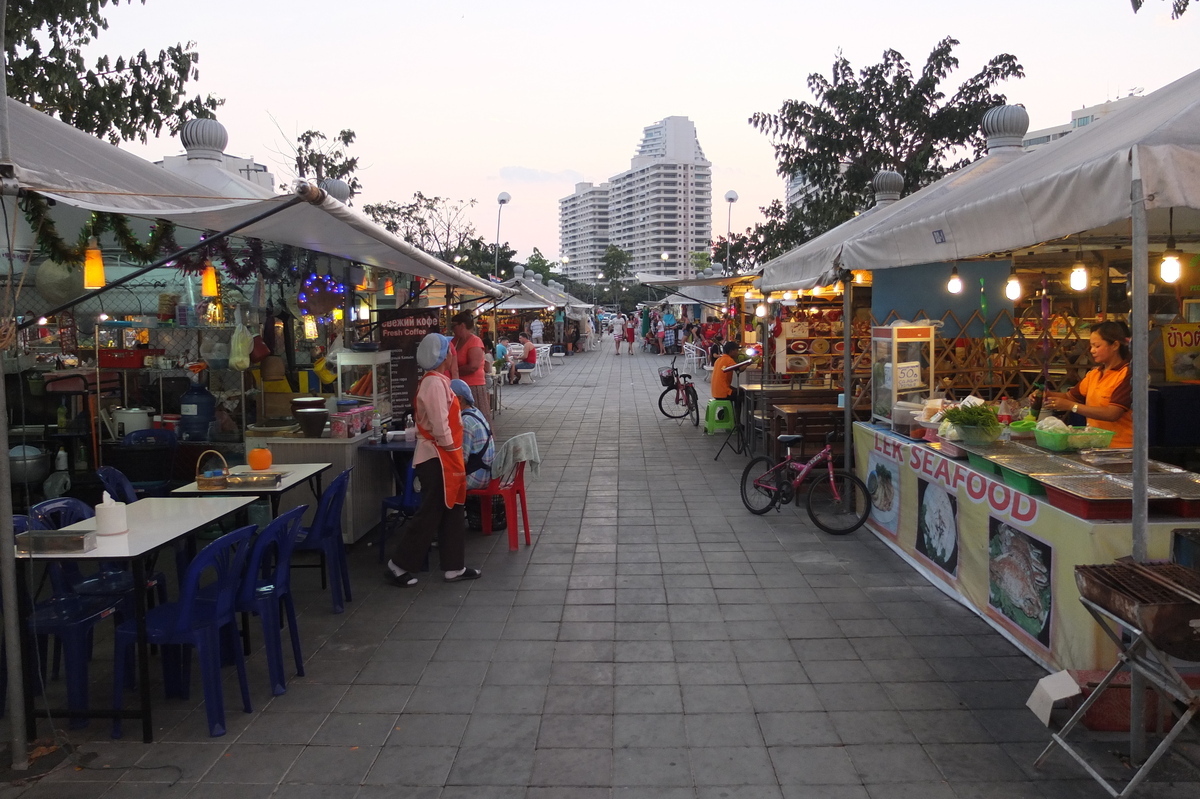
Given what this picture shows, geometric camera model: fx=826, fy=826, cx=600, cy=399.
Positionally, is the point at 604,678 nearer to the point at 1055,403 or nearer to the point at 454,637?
the point at 454,637

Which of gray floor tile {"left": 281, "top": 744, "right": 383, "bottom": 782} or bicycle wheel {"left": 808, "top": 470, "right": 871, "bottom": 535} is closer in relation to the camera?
gray floor tile {"left": 281, "top": 744, "right": 383, "bottom": 782}

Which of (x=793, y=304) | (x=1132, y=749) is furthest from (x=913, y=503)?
(x=793, y=304)

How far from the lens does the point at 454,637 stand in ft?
16.1

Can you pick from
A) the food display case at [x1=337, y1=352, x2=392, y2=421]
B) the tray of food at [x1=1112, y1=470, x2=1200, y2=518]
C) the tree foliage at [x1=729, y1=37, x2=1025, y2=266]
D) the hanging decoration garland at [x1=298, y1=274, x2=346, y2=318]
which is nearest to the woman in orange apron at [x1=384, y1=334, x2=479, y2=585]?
the food display case at [x1=337, y1=352, x2=392, y2=421]

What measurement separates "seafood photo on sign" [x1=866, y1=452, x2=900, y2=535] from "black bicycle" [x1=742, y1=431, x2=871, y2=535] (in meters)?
0.09

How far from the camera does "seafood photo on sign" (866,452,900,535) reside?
6582 mm

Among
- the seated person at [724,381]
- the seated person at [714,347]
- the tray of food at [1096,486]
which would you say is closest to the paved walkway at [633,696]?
the tray of food at [1096,486]

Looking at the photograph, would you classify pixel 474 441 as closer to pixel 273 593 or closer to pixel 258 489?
pixel 258 489

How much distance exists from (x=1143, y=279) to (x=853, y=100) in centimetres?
1585

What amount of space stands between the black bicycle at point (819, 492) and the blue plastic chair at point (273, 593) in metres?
4.50

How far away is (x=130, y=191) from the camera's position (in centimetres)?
424

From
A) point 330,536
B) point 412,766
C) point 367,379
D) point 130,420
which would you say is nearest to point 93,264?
point 330,536

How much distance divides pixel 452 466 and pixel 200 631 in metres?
2.31

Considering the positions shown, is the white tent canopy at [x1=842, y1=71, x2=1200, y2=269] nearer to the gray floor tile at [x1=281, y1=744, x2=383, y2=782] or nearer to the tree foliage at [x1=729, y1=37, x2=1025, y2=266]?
the gray floor tile at [x1=281, y1=744, x2=383, y2=782]
